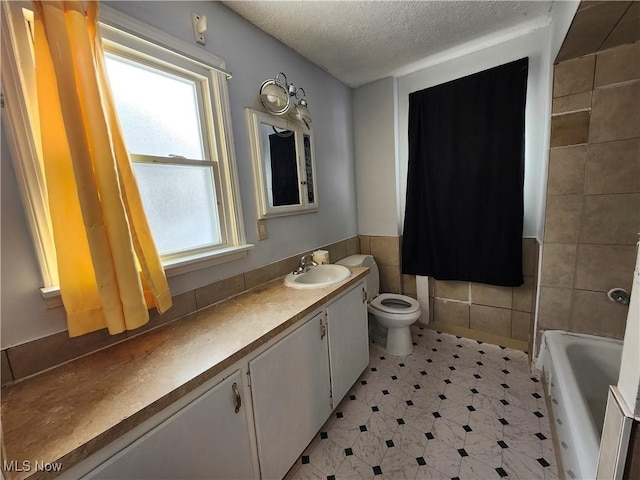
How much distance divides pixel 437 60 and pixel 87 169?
2529mm

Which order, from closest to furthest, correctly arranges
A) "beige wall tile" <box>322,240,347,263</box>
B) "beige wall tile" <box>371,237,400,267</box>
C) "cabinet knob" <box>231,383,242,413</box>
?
"cabinet knob" <box>231,383,242,413</box>
"beige wall tile" <box>322,240,347,263</box>
"beige wall tile" <box>371,237,400,267</box>

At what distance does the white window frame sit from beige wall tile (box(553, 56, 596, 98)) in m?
1.96

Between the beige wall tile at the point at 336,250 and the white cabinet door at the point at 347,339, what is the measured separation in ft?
1.95

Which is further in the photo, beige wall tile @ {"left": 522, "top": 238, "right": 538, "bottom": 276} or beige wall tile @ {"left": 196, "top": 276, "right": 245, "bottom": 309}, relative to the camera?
beige wall tile @ {"left": 522, "top": 238, "right": 538, "bottom": 276}

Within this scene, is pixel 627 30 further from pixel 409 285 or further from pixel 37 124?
pixel 37 124

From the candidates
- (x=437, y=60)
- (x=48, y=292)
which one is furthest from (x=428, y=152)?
(x=48, y=292)

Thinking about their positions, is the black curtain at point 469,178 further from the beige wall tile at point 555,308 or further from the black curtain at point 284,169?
the black curtain at point 284,169

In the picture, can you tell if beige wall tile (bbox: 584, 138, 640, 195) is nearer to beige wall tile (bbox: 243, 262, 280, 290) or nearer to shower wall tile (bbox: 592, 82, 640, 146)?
shower wall tile (bbox: 592, 82, 640, 146)

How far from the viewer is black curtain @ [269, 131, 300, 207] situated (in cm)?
179

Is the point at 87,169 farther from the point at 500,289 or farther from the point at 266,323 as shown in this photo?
the point at 500,289

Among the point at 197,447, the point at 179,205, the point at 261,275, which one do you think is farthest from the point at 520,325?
the point at 179,205

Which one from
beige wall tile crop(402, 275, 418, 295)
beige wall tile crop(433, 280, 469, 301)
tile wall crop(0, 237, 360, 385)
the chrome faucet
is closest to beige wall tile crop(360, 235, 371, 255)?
beige wall tile crop(402, 275, 418, 295)

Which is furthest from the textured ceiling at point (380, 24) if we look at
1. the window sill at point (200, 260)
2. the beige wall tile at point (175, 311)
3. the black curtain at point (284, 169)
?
the beige wall tile at point (175, 311)

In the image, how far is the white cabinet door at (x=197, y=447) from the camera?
72 centimetres
